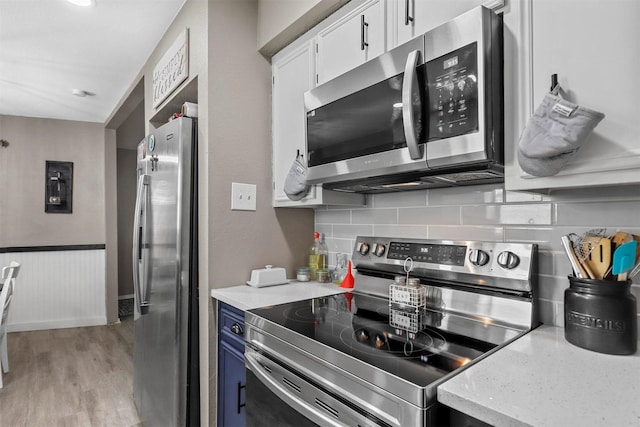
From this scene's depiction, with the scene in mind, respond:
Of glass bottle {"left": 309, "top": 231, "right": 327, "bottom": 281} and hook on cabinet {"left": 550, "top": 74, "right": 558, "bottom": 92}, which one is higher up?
hook on cabinet {"left": 550, "top": 74, "right": 558, "bottom": 92}

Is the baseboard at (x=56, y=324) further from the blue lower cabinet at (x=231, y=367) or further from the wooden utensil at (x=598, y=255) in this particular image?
the wooden utensil at (x=598, y=255)

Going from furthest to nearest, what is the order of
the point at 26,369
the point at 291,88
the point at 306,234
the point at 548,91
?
the point at 26,369, the point at 306,234, the point at 291,88, the point at 548,91

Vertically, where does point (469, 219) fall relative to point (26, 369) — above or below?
above


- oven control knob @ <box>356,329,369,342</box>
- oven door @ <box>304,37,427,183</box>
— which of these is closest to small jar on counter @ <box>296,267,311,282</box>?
oven door @ <box>304,37,427,183</box>

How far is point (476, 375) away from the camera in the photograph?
80cm

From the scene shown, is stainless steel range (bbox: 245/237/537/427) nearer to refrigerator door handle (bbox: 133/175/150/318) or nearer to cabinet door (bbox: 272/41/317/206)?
cabinet door (bbox: 272/41/317/206)

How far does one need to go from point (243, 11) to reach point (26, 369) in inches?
139

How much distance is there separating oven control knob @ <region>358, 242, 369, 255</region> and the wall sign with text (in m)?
1.37

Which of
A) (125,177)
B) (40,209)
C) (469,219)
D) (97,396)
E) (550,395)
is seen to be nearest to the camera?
(550,395)

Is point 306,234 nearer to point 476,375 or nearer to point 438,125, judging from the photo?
point 438,125

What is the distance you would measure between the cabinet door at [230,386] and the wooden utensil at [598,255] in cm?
129

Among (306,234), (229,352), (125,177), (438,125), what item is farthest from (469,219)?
(125,177)

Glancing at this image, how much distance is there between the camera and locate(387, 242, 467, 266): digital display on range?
1348 millimetres

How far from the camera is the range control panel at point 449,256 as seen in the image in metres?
1.18
